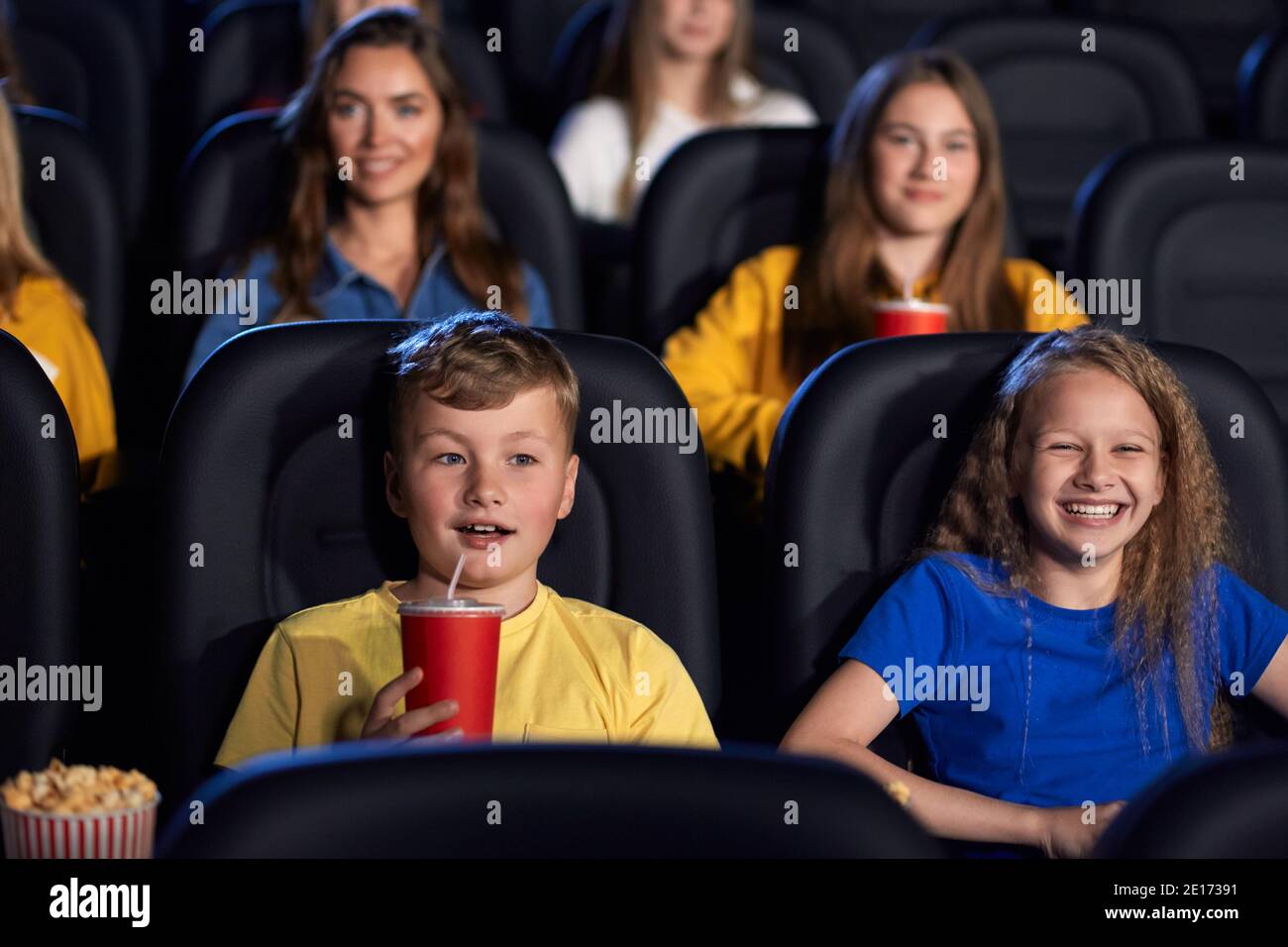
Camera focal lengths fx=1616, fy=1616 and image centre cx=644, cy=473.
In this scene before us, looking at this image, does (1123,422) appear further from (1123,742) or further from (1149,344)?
(1123,742)

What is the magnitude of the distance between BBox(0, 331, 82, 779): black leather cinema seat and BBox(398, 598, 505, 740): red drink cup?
353 millimetres

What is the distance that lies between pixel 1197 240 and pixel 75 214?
158 cm

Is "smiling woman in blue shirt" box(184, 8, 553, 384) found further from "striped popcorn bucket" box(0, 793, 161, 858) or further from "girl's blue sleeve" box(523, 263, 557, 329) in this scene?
"striped popcorn bucket" box(0, 793, 161, 858)

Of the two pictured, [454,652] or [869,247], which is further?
[869,247]

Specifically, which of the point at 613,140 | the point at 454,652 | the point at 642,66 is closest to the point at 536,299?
the point at 613,140

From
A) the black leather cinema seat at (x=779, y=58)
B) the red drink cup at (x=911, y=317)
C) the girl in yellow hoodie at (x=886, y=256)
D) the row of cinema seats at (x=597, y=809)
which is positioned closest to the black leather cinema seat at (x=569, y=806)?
the row of cinema seats at (x=597, y=809)

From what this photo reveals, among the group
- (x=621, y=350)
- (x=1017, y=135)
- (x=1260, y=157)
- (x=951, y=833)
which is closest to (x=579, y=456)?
(x=621, y=350)

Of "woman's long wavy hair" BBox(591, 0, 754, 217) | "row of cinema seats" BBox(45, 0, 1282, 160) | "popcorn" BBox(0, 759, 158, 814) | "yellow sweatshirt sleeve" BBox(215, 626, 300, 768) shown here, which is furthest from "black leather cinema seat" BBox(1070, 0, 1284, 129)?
"popcorn" BBox(0, 759, 158, 814)

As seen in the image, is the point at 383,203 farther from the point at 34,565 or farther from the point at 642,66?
the point at 34,565

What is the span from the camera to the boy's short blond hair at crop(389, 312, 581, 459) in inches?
54.4

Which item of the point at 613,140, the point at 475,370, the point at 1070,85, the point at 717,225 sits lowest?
the point at 475,370

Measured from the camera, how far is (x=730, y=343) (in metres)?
2.29

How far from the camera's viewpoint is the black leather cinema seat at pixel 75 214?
2.27m

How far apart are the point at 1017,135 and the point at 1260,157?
0.92m
